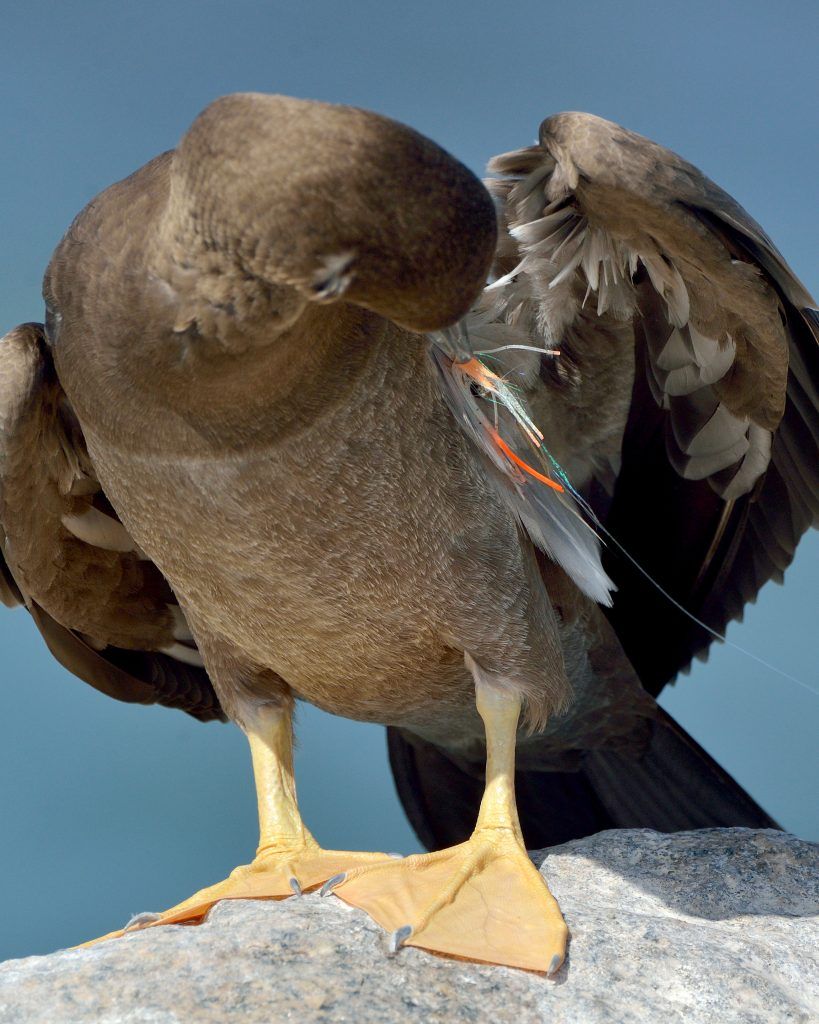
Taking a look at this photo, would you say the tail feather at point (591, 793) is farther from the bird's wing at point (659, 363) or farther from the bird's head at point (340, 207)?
the bird's head at point (340, 207)

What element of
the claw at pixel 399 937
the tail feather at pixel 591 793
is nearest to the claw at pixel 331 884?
the claw at pixel 399 937

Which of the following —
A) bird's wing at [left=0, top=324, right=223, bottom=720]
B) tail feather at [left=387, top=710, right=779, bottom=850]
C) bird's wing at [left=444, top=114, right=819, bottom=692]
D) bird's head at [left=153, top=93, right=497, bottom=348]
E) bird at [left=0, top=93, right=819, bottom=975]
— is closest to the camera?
bird's head at [left=153, top=93, right=497, bottom=348]

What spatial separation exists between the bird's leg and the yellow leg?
0.42 ft

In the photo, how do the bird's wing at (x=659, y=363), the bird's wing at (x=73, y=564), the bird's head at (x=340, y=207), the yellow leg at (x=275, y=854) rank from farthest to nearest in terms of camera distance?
the bird's wing at (x=73, y=564)
the yellow leg at (x=275, y=854)
the bird's wing at (x=659, y=363)
the bird's head at (x=340, y=207)

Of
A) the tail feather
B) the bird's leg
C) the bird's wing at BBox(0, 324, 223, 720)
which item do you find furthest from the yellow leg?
the tail feather

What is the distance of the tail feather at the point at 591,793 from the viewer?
3.10 m

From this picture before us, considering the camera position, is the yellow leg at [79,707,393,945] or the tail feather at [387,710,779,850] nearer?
the yellow leg at [79,707,393,945]

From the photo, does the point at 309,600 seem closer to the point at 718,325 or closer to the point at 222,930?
A: the point at 222,930

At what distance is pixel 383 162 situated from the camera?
1639 millimetres

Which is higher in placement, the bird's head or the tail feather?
the bird's head

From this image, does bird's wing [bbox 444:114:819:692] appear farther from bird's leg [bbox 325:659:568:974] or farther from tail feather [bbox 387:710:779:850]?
bird's leg [bbox 325:659:568:974]

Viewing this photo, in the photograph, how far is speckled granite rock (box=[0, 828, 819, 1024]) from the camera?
1.83m

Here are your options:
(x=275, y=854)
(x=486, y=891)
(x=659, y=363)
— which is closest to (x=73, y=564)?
(x=275, y=854)

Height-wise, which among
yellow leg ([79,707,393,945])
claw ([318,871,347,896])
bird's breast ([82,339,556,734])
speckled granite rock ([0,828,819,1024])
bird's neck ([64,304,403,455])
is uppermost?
bird's neck ([64,304,403,455])
